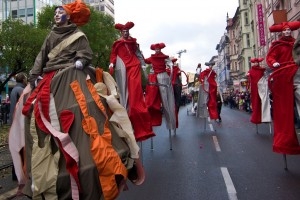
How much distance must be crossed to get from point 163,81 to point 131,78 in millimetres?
2237

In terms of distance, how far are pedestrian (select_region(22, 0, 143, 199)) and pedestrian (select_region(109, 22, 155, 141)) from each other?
10.6 ft

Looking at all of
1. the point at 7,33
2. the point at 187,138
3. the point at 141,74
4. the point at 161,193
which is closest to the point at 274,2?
the point at 7,33

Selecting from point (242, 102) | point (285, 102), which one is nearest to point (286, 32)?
point (285, 102)

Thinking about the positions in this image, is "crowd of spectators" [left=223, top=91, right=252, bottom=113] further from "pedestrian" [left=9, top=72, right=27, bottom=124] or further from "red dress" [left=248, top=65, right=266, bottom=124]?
"pedestrian" [left=9, top=72, right=27, bottom=124]

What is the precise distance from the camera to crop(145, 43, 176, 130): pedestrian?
1010cm

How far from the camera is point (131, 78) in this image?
26.2ft

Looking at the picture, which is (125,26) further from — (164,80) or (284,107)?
(284,107)

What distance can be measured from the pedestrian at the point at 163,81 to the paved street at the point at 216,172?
0.74m

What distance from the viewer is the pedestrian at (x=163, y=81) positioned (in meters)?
10.1

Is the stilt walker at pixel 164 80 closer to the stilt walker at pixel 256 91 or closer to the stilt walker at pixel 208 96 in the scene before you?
the stilt walker at pixel 256 91

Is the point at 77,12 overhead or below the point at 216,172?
overhead

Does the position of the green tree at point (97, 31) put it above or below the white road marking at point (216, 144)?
above

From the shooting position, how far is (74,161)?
3916mm

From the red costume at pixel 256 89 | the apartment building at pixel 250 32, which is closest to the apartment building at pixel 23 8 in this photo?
the apartment building at pixel 250 32
